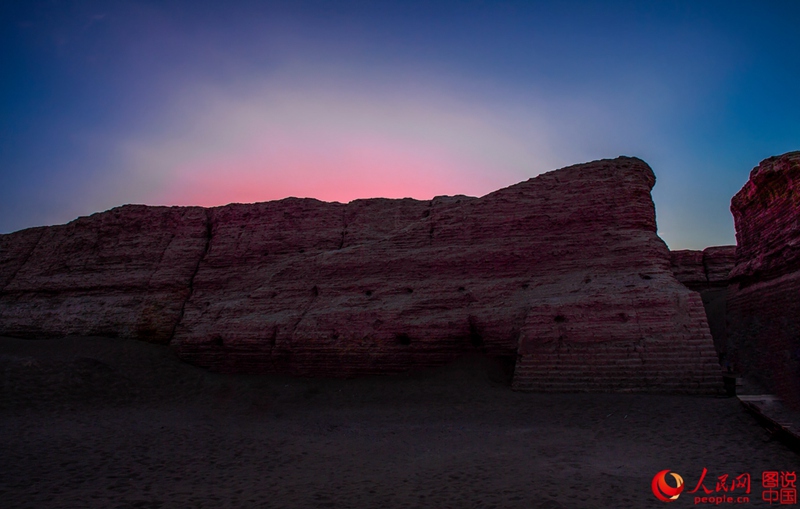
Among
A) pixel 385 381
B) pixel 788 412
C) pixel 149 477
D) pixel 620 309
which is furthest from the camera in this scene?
pixel 385 381

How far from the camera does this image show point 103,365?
13.0 metres

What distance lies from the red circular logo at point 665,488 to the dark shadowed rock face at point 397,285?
4.22 meters

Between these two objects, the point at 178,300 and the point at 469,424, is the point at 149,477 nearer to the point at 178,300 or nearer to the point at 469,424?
the point at 469,424

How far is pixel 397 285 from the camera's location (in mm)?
13438

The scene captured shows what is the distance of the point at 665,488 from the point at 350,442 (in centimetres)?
477

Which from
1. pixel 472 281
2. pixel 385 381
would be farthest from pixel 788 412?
pixel 385 381

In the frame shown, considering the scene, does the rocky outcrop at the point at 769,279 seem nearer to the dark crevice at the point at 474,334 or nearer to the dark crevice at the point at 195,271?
the dark crevice at the point at 474,334

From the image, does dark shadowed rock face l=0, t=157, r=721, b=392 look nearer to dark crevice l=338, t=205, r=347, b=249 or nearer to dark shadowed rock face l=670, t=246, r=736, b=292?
dark crevice l=338, t=205, r=347, b=249

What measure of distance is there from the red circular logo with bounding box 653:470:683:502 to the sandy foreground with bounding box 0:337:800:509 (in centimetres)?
12

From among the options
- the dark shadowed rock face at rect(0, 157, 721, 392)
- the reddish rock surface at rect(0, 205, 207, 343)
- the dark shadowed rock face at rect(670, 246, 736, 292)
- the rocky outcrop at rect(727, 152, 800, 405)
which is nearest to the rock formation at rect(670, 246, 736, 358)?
the dark shadowed rock face at rect(670, 246, 736, 292)

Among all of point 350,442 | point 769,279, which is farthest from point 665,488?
point 769,279

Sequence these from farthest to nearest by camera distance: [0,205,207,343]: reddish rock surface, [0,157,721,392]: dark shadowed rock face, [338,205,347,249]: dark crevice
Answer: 1. [0,205,207,343]: reddish rock surface
2. [338,205,347,249]: dark crevice
3. [0,157,721,392]: dark shadowed rock face

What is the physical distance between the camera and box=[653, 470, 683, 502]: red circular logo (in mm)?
4820

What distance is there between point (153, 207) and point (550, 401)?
16.3 metres
